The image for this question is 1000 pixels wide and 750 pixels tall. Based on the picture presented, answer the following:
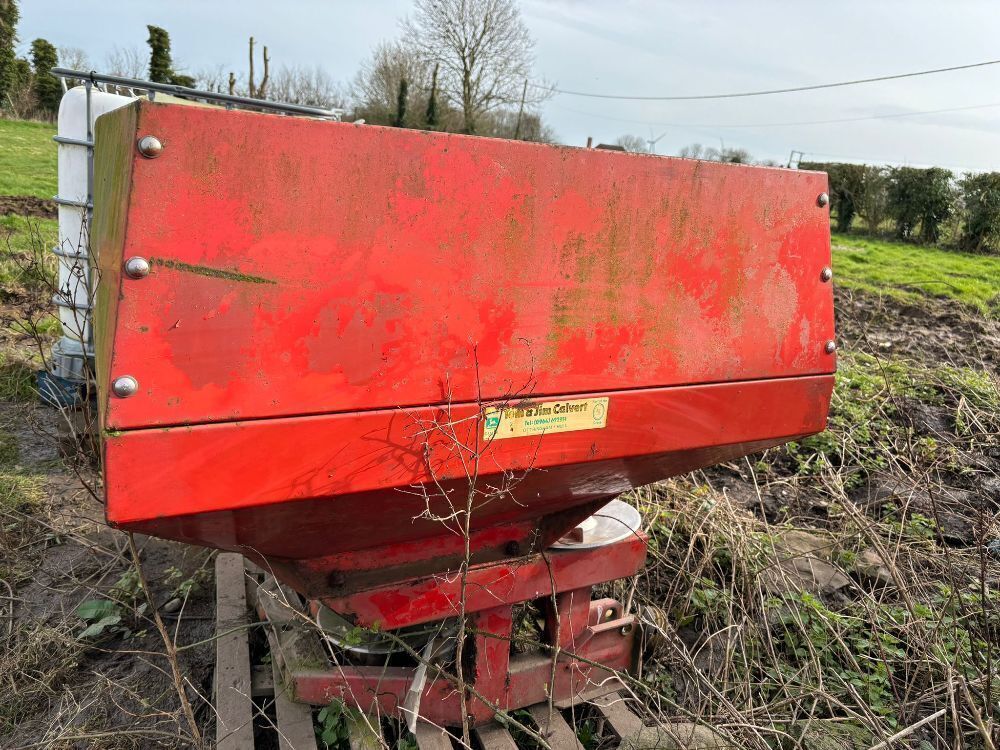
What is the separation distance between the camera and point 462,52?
31.1 m

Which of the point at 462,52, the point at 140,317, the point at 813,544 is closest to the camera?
the point at 140,317

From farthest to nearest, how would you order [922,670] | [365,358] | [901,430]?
[901,430]
[922,670]
[365,358]

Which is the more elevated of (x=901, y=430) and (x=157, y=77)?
(x=157, y=77)

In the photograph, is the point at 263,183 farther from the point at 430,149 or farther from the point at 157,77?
the point at 157,77

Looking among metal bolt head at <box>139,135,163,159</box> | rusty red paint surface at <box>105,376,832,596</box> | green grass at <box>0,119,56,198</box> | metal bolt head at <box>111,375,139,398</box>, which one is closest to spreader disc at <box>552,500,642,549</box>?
rusty red paint surface at <box>105,376,832,596</box>

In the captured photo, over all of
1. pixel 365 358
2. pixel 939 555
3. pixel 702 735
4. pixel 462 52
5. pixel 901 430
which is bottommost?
pixel 702 735

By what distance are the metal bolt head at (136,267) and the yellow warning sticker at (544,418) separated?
0.77 meters

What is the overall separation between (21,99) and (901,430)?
84.7 feet

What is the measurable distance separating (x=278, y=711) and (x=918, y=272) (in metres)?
12.0

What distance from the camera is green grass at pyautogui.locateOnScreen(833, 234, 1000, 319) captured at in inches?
359

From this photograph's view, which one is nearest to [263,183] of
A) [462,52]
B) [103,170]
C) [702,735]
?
[103,170]

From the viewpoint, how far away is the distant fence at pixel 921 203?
583 inches

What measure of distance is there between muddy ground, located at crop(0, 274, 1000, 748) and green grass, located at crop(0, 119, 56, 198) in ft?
27.8

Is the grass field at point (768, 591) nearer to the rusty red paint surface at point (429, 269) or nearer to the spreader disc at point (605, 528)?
the spreader disc at point (605, 528)
